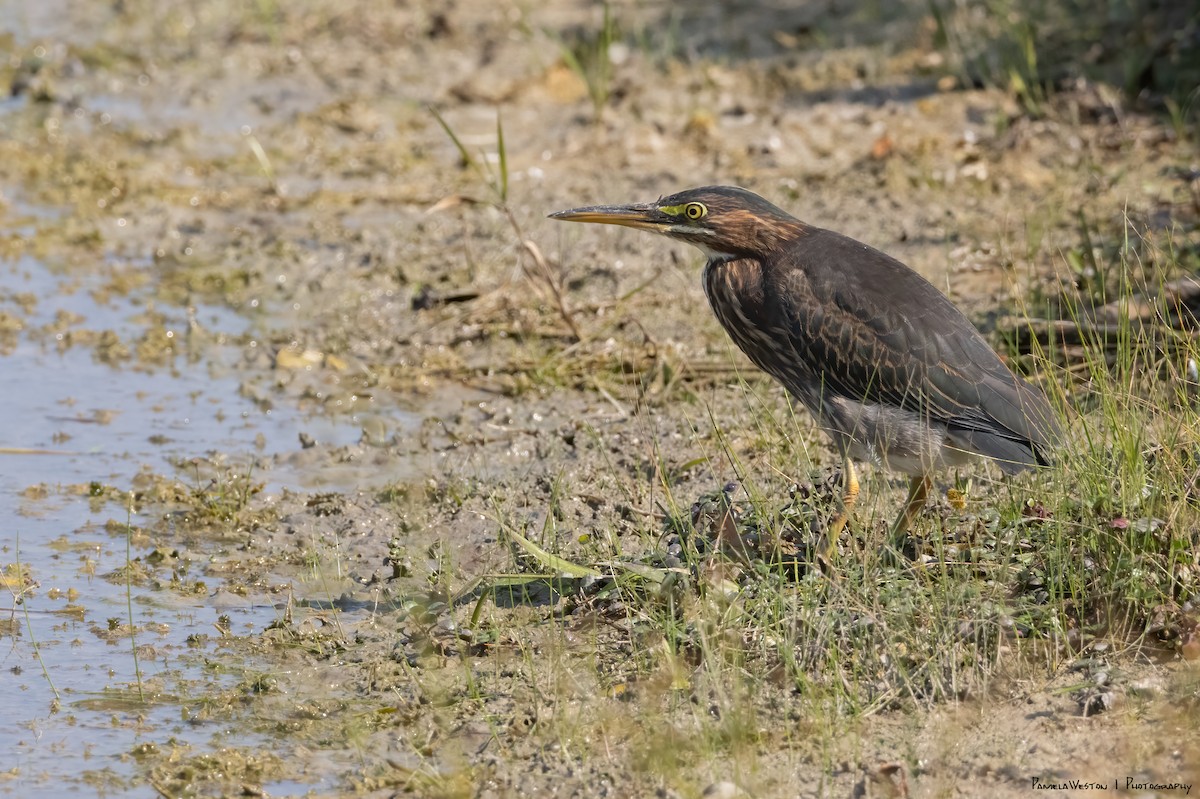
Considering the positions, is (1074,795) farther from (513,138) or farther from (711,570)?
(513,138)

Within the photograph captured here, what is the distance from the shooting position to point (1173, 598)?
480cm

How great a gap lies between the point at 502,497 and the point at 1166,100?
525 cm

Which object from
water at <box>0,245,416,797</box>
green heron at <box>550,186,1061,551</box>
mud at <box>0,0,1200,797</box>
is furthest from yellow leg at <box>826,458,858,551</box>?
water at <box>0,245,416,797</box>

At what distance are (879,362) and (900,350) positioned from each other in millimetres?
82

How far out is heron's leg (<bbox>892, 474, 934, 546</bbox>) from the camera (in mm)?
5320

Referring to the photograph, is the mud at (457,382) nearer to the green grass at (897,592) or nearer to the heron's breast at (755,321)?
the green grass at (897,592)

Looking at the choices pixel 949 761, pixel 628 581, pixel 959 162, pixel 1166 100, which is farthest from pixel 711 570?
pixel 1166 100

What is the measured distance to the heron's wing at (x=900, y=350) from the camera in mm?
5348

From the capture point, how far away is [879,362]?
216 inches

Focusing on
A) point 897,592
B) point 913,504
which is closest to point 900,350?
point 913,504

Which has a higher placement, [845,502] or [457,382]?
[845,502]

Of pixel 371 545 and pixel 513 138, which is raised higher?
pixel 513 138

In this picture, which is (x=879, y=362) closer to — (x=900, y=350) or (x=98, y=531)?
(x=900, y=350)

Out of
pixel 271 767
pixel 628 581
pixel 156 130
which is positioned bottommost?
pixel 271 767
